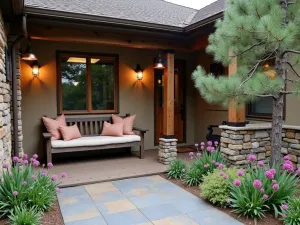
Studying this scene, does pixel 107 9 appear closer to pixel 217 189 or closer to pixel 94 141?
pixel 94 141

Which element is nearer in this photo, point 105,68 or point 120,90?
point 105,68

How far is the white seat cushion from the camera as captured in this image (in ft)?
15.9

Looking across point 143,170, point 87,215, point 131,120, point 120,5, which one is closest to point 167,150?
point 143,170

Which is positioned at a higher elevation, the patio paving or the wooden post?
the wooden post

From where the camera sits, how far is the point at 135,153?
6.08 metres

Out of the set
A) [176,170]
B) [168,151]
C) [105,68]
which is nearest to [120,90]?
[105,68]

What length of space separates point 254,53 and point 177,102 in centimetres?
353

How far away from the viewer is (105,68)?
598cm

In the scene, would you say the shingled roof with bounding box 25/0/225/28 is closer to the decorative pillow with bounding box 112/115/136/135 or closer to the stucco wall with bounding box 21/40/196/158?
the stucco wall with bounding box 21/40/196/158

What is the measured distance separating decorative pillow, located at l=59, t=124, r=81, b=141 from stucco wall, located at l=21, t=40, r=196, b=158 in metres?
0.64

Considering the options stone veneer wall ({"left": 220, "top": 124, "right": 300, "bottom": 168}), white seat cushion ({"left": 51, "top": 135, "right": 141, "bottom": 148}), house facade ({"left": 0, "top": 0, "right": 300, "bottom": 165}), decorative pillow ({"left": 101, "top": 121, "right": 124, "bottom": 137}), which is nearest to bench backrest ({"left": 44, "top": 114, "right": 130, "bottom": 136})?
house facade ({"left": 0, "top": 0, "right": 300, "bottom": 165})

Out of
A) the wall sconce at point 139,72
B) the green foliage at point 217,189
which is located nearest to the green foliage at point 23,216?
the green foliage at point 217,189

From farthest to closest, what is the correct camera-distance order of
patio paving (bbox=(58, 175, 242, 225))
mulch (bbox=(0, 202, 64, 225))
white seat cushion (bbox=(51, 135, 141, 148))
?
white seat cushion (bbox=(51, 135, 141, 148)), patio paving (bbox=(58, 175, 242, 225)), mulch (bbox=(0, 202, 64, 225))

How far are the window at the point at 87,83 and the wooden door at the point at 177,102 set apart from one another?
1.15 metres
